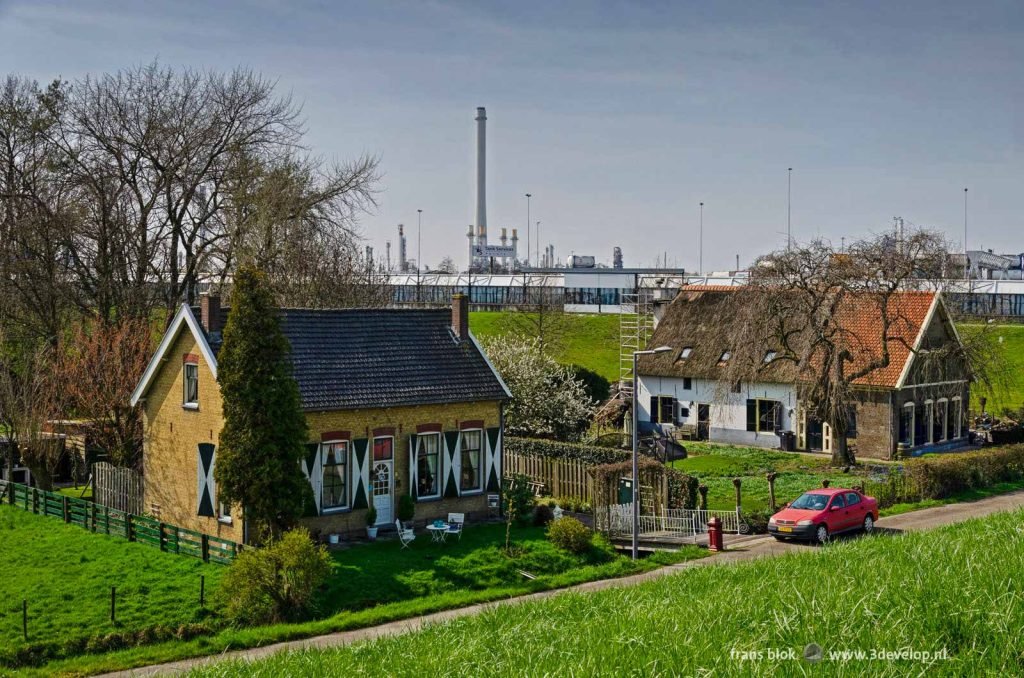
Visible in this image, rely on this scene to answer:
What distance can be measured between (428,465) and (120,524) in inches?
332

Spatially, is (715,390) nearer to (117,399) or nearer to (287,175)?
(287,175)

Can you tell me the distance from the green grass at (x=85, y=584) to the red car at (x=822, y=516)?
14.6m

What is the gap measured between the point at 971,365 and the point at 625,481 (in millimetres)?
21177

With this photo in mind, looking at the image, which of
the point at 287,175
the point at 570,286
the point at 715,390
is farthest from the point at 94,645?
the point at 570,286

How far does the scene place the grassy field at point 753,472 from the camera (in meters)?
35.2

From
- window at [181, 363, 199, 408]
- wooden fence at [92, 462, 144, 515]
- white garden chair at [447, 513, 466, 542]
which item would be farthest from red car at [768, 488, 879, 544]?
wooden fence at [92, 462, 144, 515]

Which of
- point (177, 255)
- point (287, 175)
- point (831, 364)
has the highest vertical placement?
point (287, 175)

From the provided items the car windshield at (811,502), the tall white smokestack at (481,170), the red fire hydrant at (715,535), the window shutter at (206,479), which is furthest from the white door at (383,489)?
the tall white smokestack at (481,170)

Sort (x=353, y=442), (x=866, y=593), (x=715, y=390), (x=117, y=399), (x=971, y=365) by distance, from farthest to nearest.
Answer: (x=715, y=390) < (x=971, y=365) < (x=117, y=399) < (x=353, y=442) < (x=866, y=593)

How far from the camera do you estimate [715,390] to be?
48125 millimetres

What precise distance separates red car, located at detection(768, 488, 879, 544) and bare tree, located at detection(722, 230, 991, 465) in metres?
9.91

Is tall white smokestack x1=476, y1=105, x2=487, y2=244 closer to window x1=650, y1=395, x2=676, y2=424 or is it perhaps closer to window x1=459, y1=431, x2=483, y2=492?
window x1=650, y1=395, x2=676, y2=424

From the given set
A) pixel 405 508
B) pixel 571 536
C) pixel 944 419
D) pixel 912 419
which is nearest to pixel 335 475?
pixel 405 508

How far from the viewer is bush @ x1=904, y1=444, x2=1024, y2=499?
3534 centimetres
